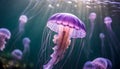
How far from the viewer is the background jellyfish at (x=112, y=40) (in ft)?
15.5

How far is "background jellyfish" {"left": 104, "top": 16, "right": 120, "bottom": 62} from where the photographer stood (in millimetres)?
4720

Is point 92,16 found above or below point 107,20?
above

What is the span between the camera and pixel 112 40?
4879 millimetres

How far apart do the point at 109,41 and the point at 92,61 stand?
31.0 inches

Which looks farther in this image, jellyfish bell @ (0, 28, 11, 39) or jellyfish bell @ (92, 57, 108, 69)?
jellyfish bell @ (92, 57, 108, 69)

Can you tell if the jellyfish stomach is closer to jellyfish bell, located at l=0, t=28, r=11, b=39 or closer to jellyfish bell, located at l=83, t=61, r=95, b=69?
jellyfish bell, located at l=83, t=61, r=95, b=69

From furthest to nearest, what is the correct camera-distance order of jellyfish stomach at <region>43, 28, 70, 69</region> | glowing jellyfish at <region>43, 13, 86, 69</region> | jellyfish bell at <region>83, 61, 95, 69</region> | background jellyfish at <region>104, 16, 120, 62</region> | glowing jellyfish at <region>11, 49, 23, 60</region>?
background jellyfish at <region>104, 16, 120, 62</region> < jellyfish bell at <region>83, 61, 95, 69</region> < glowing jellyfish at <region>11, 49, 23, 60</region> < jellyfish stomach at <region>43, 28, 70, 69</region> < glowing jellyfish at <region>43, 13, 86, 69</region>

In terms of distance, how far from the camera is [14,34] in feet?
14.2

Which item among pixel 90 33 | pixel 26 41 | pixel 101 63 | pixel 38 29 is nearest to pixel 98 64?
pixel 101 63

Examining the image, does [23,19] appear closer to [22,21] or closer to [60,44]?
[22,21]

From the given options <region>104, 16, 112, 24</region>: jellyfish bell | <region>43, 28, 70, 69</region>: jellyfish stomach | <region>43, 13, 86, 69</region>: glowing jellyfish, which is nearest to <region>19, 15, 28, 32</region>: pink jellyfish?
<region>43, 13, 86, 69</region>: glowing jellyfish

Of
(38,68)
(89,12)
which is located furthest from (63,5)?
(38,68)

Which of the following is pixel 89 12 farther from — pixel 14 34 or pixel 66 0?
pixel 14 34

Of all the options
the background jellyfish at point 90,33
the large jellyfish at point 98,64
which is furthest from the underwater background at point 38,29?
the large jellyfish at point 98,64
